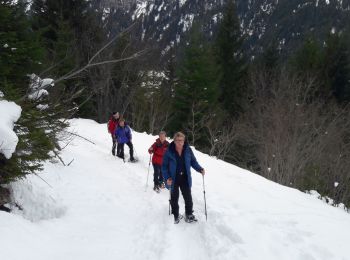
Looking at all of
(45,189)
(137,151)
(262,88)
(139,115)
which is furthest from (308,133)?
(45,189)

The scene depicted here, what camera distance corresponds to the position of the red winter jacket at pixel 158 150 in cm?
1046

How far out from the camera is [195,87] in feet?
104

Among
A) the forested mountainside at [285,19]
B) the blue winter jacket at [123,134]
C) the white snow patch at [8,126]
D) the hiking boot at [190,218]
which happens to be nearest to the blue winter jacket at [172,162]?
the hiking boot at [190,218]

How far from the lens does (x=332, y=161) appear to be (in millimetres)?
20312

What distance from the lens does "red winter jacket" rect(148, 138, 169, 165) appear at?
10.5 metres

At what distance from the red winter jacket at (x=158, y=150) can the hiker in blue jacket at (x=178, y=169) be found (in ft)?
8.49

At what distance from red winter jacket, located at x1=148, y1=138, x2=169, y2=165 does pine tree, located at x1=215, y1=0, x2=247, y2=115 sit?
25.8 meters

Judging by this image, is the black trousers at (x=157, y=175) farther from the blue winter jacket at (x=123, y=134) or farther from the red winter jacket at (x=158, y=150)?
the blue winter jacket at (x=123, y=134)

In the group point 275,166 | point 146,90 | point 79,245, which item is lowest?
point 275,166

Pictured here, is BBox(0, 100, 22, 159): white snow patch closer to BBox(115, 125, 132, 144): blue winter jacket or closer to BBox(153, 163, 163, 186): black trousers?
BBox(153, 163, 163, 186): black trousers

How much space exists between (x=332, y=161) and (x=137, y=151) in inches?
414

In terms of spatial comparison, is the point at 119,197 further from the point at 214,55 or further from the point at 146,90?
the point at 214,55

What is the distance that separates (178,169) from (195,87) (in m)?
24.5

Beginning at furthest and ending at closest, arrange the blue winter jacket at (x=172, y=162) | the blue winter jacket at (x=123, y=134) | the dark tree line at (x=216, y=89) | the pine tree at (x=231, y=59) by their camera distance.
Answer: the pine tree at (x=231, y=59)
the dark tree line at (x=216, y=89)
the blue winter jacket at (x=123, y=134)
the blue winter jacket at (x=172, y=162)
